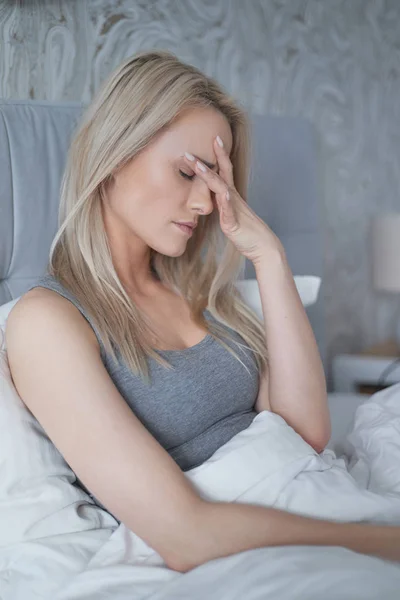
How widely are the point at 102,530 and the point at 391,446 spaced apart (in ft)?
1.94

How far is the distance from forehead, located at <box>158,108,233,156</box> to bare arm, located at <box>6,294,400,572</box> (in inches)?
14.7

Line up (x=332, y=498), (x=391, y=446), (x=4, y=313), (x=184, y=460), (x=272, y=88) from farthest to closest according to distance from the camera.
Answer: (x=272, y=88) → (x=391, y=446) → (x=4, y=313) → (x=184, y=460) → (x=332, y=498)

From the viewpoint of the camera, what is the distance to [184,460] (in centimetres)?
122

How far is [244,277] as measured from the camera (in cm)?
193

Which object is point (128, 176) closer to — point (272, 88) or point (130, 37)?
point (130, 37)

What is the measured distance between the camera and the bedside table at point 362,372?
2.39 meters

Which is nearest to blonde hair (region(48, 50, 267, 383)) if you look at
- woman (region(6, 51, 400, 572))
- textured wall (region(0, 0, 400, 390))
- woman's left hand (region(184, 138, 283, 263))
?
woman (region(6, 51, 400, 572))

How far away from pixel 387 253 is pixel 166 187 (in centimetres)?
139

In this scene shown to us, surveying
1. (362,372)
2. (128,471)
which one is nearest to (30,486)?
(128,471)

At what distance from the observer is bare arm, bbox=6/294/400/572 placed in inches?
39.3

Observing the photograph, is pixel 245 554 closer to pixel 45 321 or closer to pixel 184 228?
pixel 45 321

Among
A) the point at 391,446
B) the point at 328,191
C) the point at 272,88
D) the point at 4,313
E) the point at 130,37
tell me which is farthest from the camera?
the point at 328,191

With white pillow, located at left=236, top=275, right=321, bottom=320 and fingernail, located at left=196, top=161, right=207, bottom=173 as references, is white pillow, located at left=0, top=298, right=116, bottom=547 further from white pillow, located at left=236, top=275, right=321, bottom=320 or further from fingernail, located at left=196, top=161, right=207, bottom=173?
white pillow, located at left=236, top=275, right=321, bottom=320

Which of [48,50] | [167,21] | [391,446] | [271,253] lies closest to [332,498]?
[391,446]
